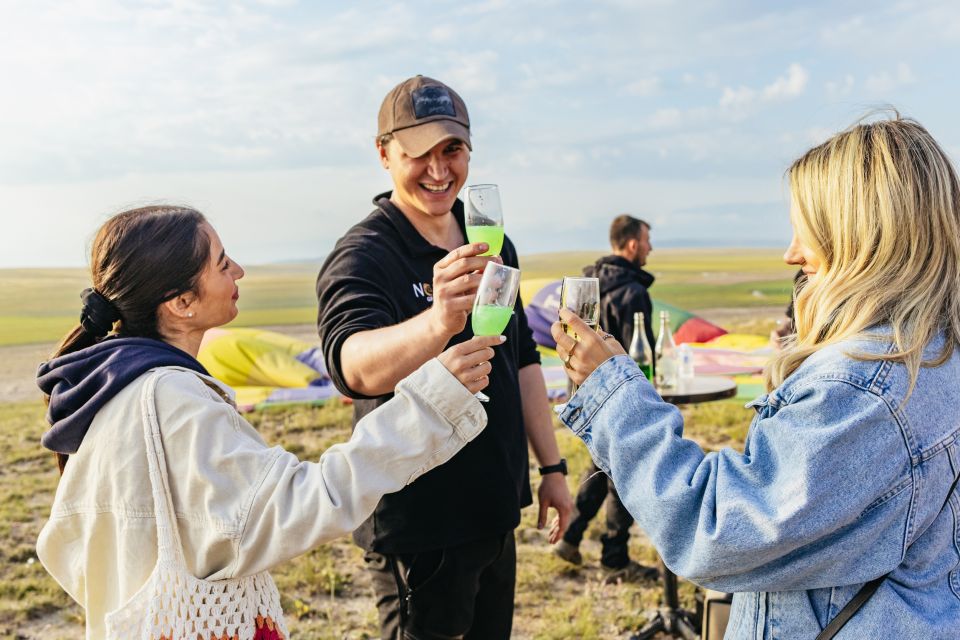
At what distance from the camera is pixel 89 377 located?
1.90 m

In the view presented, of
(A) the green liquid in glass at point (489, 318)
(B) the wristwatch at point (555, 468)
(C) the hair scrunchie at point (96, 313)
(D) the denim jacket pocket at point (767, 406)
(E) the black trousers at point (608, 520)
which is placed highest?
(C) the hair scrunchie at point (96, 313)

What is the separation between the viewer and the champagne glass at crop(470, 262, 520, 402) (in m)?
2.07

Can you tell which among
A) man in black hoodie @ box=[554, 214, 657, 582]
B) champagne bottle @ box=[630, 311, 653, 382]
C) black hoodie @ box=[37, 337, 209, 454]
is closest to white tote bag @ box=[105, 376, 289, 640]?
black hoodie @ box=[37, 337, 209, 454]

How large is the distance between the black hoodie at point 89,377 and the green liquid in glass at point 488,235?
2.79 ft

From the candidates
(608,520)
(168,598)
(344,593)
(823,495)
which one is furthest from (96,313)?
(608,520)

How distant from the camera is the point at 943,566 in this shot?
1.69 meters

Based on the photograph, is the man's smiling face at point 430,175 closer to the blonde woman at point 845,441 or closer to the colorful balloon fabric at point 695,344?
the blonde woman at point 845,441

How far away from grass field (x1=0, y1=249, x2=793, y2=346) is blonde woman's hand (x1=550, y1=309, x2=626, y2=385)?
1175 millimetres

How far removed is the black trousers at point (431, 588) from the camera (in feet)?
8.75

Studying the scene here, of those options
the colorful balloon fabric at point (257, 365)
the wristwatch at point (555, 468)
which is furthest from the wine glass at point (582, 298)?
the colorful balloon fabric at point (257, 365)

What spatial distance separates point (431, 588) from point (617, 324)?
364cm

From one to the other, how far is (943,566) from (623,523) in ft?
12.5

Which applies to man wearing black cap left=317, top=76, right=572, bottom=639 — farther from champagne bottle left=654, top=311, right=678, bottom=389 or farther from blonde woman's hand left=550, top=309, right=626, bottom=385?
champagne bottle left=654, top=311, right=678, bottom=389

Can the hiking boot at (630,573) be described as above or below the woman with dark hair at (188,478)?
below
